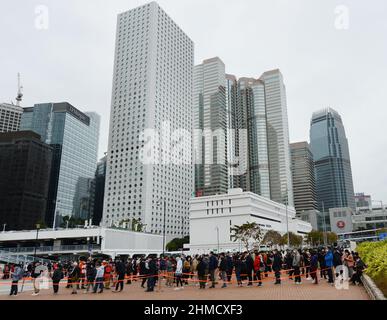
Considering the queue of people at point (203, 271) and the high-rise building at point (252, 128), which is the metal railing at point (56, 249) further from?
the high-rise building at point (252, 128)

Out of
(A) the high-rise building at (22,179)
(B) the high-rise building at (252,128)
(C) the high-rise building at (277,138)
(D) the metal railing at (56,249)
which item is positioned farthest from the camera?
(C) the high-rise building at (277,138)

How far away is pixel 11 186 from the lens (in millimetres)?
129625

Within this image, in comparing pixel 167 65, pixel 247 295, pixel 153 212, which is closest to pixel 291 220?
pixel 153 212

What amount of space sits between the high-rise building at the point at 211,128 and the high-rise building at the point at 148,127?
2302 cm

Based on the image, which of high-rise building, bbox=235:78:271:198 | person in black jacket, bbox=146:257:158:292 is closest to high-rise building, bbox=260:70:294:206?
high-rise building, bbox=235:78:271:198

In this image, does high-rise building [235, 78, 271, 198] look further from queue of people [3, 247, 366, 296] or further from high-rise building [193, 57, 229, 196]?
queue of people [3, 247, 366, 296]

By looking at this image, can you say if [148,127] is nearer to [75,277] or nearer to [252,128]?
[252,128]

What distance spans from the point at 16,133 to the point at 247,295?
472 ft

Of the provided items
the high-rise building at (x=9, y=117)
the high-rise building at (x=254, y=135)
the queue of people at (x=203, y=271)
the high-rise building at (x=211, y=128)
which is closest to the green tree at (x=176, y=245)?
the high-rise building at (x=211, y=128)

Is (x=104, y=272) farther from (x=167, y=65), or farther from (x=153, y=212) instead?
(x=167, y=65)

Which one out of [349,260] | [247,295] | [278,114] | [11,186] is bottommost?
[247,295]

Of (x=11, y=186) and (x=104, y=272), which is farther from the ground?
(x=11, y=186)

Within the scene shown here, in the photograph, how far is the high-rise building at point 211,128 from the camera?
17212 centimetres

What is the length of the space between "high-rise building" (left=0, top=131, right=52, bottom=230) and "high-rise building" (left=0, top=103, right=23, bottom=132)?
6309 centimetres
